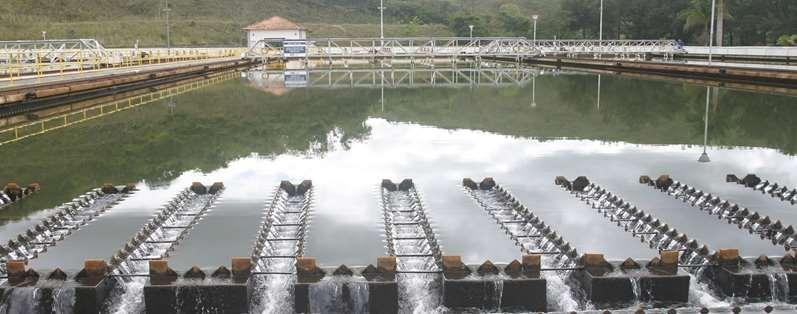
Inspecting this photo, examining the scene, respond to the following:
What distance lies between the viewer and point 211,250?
940cm

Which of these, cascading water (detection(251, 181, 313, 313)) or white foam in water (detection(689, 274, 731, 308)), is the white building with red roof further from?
white foam in water (detection(689, 274, 731, 308))

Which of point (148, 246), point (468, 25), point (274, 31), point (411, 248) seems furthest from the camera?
point (468, 25)

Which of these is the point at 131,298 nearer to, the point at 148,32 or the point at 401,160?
the point at 401,160

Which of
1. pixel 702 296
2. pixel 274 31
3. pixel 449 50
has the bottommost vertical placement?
pixel 702 296

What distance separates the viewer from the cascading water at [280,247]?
7.85 meters

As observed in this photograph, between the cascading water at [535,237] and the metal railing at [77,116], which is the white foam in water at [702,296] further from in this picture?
the metal railing at [77,116]

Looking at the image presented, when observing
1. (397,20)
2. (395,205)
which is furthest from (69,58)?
(397,20)

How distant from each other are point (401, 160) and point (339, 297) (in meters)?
7.74

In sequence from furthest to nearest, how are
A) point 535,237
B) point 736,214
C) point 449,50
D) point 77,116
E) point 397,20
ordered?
1. point 397,20
2. point 449,50
3. point 77,116
4. point 736,214
5. point 535,237

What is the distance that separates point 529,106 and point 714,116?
237 inches

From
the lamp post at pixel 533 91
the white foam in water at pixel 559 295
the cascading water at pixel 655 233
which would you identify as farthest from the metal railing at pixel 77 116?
the lamp post at pixel 533 91

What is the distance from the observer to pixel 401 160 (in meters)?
15.3

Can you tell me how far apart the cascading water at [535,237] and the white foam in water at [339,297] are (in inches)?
70.5

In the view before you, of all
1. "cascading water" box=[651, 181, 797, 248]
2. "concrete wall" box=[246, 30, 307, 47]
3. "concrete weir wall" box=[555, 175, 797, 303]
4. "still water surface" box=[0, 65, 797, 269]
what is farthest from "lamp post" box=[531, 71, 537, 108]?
"concrete wall" box=[246, 30, 307, 47]
